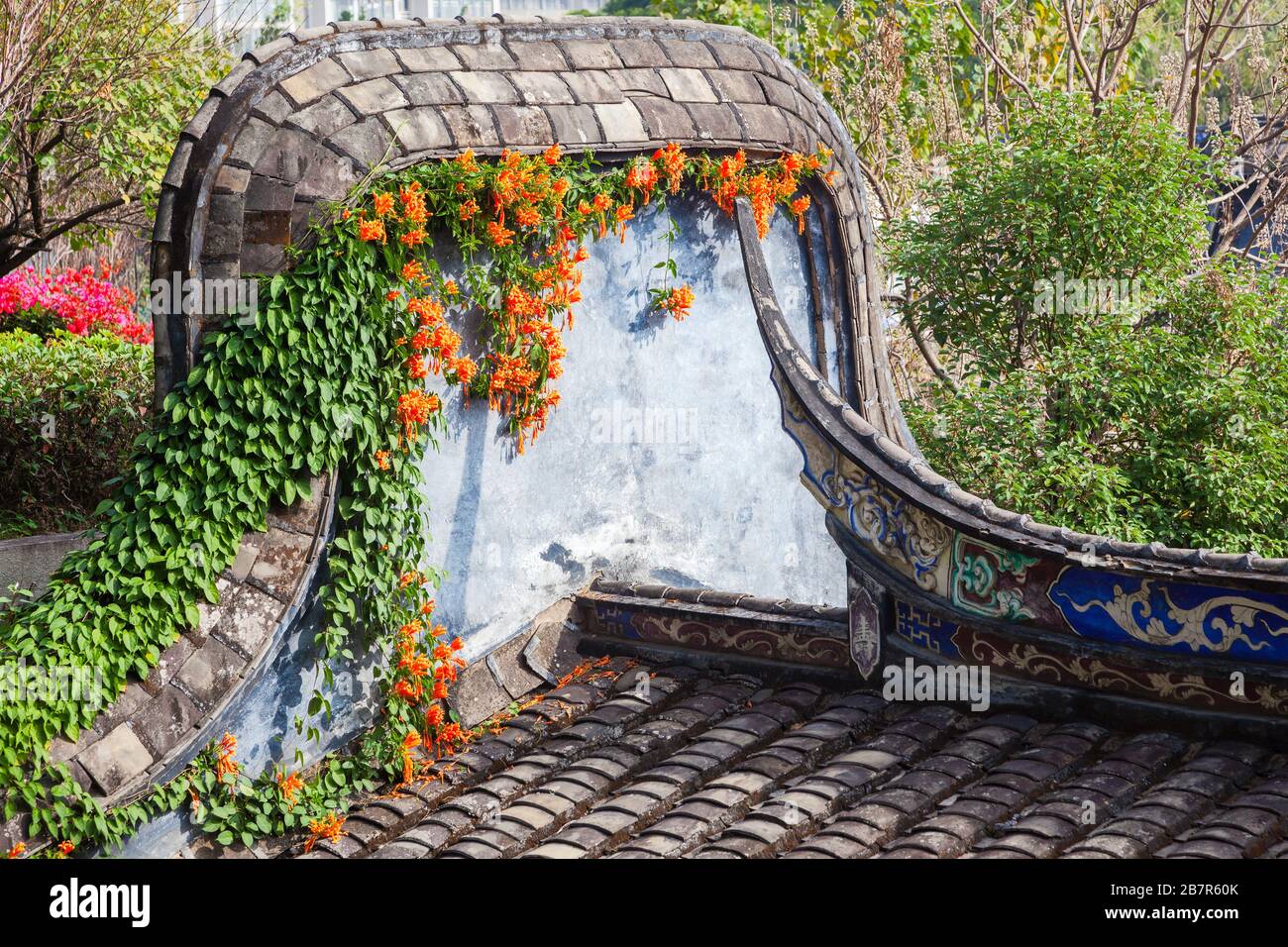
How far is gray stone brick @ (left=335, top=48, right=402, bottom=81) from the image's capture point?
257 inches

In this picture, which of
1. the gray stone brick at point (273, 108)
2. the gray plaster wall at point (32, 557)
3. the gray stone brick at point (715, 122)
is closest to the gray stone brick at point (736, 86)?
the gray stone brick at point (715, 122)

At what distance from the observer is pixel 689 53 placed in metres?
7.85

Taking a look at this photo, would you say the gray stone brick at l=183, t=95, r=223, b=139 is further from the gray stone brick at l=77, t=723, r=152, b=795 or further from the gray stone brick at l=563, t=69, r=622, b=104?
the gray stone brick at l=77, t=723, r=152, b=795

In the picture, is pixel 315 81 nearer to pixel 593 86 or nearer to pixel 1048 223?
pixel 593 86

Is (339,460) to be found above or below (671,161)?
below

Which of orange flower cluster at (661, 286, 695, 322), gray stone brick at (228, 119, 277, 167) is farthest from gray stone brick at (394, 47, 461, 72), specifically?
orange flower cluster at (661, 286, 695, 322)

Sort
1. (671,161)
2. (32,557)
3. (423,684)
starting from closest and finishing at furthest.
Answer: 1. (423,684)
2. (671,161)
3. (32,557)

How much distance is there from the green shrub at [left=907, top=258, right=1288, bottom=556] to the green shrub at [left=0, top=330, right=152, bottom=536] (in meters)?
5.48

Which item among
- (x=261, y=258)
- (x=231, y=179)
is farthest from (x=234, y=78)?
(x=261, y=258)

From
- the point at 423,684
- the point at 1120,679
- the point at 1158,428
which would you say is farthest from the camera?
the point at 1158,428

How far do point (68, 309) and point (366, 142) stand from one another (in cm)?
833

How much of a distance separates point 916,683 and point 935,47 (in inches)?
458

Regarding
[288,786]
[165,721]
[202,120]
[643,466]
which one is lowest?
[288,786]
